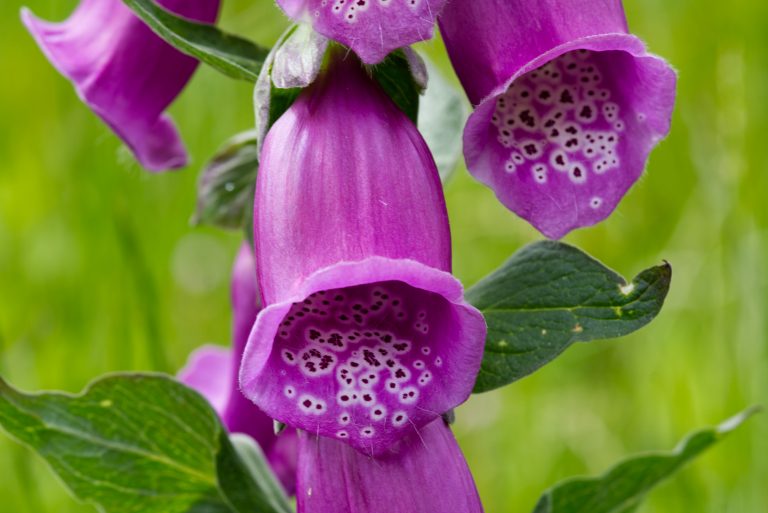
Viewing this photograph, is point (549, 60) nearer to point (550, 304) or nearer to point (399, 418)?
point (550, 304)

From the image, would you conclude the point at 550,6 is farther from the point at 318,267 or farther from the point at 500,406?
the point at 500,406

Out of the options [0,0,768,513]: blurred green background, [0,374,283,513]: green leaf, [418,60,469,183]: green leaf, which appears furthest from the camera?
[0,0,768,513]: blurred green background

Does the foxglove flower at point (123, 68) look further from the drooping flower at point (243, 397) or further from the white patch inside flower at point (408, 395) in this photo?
the white patch inside flower at point (408, 395)

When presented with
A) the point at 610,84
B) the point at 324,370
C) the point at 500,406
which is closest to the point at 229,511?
the point at 324,370

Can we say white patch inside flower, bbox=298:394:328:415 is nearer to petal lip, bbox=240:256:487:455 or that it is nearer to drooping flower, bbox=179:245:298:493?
petal lip, bbox=240:256:487:455

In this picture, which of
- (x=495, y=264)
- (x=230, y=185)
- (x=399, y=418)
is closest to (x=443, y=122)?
(x=230, y=185)

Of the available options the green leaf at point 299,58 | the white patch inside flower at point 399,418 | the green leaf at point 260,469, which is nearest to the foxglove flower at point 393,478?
the white patch inside flower at point 399,418

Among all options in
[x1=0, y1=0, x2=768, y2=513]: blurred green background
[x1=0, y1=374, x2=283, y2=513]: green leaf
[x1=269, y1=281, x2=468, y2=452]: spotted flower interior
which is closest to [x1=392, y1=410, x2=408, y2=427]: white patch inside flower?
[x1=269, y1=281, x2=468, y2=452]: spotted flower interior
